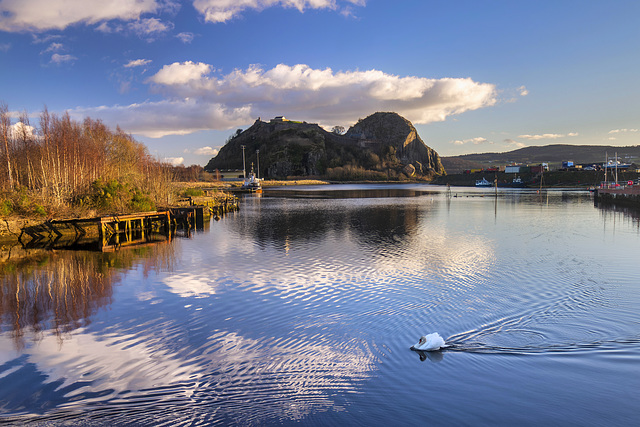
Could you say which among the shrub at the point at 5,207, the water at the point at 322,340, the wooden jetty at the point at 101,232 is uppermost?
the shrub at the point at 5,207

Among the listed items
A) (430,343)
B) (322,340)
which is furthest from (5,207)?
(430,343)

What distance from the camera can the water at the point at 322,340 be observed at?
6164 mm

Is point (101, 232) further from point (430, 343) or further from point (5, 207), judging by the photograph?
point (430, 343)

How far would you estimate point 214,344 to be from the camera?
27.9 ft

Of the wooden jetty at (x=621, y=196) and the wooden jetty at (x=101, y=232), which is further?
the wooden jetty at (x=621, y=196)

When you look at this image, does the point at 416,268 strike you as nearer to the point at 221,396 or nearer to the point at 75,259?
the point at 221,396

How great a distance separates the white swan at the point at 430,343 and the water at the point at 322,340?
0.20 metres

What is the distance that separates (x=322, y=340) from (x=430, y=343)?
228cm

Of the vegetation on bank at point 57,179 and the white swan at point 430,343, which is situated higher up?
the vegetation on bank at point 57,179

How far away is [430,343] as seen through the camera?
319 inches

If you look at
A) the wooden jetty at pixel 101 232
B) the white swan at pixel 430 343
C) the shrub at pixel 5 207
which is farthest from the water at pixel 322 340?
the shrub at pixel 5 207

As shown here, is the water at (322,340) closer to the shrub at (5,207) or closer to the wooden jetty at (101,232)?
the wooden jetty at (101,232)

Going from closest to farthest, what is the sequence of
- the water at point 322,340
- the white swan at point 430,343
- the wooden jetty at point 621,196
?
the water at point 322,340 → the white swan at point 430,343 → the wooden jetty at point 621,196

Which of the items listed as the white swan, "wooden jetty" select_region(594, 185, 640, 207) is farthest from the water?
"wooden jetty" select_region(594, 185, 640, 207)
